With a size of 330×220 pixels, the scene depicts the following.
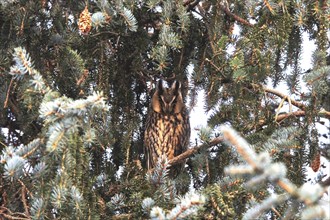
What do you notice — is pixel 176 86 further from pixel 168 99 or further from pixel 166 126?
pixel 166 126

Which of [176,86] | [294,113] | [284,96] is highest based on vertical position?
[176,86]

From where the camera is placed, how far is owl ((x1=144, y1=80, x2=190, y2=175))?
3.37 meters

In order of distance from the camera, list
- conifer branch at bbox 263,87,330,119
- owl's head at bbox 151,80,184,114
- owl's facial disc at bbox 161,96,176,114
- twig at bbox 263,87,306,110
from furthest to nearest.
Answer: owl's facial disc at bbox 161,96,176,114
owl's head at bbox 151,80,184,114
twig at bbox 263,87,306,110
conifer branch at bbox 263,87,330,119

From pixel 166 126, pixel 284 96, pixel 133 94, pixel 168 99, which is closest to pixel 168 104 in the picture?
pixel 168 99

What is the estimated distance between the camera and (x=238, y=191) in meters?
2.02

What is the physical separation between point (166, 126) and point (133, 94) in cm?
66

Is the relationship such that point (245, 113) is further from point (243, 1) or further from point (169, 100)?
point (169, 100)

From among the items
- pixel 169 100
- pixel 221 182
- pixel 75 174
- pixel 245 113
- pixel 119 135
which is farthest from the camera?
pixel 169 100

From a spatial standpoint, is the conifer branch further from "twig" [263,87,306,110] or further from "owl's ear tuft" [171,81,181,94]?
"owl's ear tuft" [171,81,181,94]

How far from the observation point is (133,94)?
2.91m

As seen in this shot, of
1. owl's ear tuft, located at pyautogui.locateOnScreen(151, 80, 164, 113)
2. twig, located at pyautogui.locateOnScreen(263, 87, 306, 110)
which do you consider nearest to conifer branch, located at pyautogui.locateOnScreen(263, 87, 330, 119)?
twig, located at pyautogui.locateOnScreen(263, 87, 306, 110)

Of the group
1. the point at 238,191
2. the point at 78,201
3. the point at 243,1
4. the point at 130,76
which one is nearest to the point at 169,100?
the point at 130,76

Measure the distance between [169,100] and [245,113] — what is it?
39.9 inches

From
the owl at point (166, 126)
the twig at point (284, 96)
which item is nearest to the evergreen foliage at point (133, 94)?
the twig at point (284, 96)
